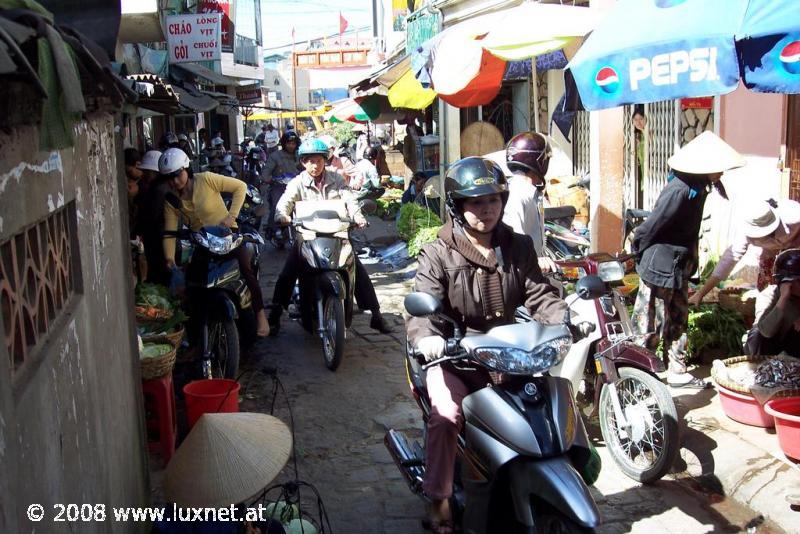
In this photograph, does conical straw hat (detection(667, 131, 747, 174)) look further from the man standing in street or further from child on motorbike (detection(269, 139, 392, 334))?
child on motorbike (detection(269, 139, 392, 334))

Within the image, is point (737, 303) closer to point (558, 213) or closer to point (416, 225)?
point (558, 213)

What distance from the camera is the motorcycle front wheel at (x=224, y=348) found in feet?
20.3

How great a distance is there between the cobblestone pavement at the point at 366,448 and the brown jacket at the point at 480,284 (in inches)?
48.9

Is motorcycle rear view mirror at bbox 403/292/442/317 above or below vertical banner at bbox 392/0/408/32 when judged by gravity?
below

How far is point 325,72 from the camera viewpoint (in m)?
26.5

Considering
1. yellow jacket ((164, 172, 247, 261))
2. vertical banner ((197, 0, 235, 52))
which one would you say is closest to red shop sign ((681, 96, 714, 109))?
yellow jacket ((164, 172, 247, 261))

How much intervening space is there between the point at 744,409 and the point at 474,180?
279 cm

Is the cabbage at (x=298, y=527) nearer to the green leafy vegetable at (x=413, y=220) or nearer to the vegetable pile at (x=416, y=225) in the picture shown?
the vegetable pile at (x=416, y=225)

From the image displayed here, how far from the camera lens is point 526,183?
5.55 meters

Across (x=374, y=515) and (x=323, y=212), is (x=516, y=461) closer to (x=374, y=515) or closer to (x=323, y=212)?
(x=374, y=515)

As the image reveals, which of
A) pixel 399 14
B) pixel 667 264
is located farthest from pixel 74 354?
pixel 399 14

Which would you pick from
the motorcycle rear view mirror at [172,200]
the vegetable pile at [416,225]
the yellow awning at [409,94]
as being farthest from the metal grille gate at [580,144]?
the motorcycle rear view mirror at [172,200]

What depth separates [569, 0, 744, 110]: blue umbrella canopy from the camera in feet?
14.7

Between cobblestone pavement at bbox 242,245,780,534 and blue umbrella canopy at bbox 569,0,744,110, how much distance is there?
222 centimetres
